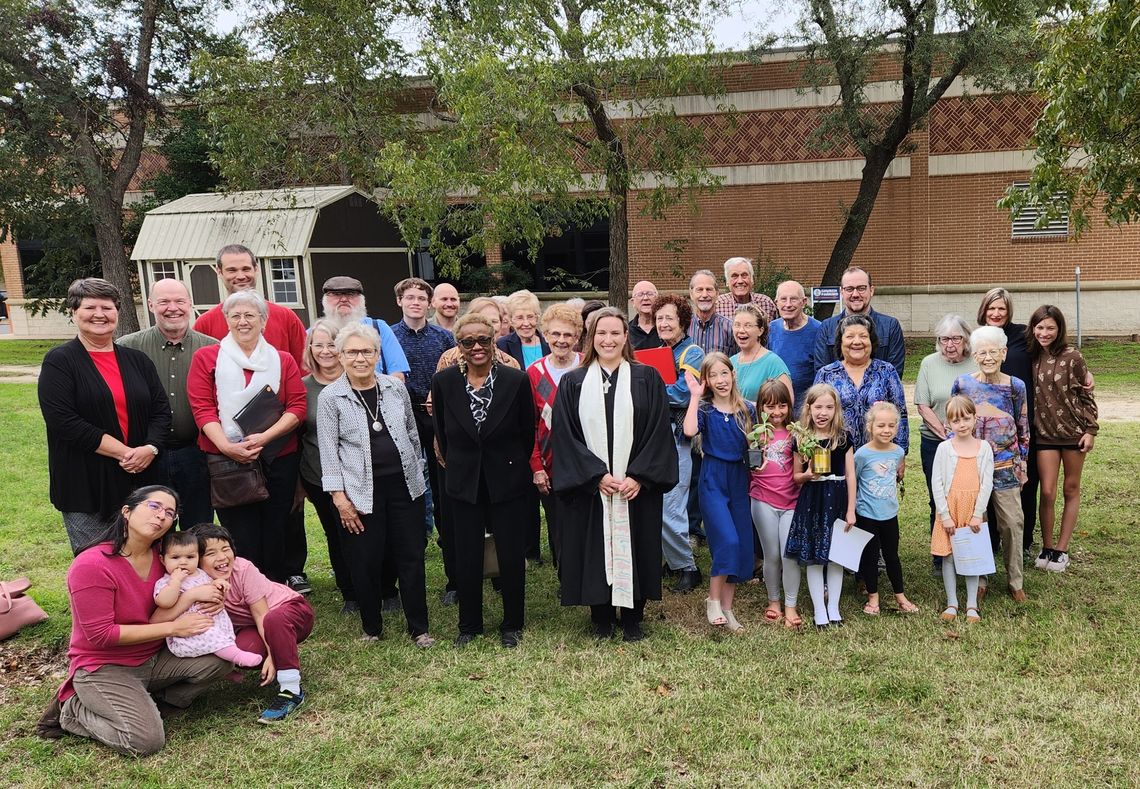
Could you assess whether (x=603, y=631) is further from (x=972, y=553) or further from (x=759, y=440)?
(x=972, y=553)

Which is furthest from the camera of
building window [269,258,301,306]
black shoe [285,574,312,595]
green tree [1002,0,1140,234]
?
building window [269,258,301,306]

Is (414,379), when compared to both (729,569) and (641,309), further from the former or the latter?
(729,569)

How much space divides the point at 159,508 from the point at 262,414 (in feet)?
3.62

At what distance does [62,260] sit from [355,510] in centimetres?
2352

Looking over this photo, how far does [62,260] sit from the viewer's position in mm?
23766

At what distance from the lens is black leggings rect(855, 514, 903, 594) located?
5133mm

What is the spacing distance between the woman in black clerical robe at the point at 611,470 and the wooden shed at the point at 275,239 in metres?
14.4

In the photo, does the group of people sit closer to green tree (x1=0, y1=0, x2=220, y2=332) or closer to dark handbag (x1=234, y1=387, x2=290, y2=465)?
dark handbag (x1=234, y1=387, x2=290, y2=465)

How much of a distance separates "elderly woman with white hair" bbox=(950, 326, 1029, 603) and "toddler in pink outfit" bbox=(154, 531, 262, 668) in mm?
4416

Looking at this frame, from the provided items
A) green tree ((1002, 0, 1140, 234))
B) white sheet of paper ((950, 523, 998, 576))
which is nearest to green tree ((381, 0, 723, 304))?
green tree ((1002, 0, 1140, 234))

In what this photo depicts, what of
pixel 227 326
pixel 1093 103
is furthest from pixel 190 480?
pixel 1093 103

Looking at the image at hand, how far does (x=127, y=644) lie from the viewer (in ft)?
12.9

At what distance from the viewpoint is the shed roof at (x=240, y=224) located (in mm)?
18062

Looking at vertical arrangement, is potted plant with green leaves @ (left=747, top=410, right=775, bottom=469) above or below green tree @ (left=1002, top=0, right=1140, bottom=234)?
below
